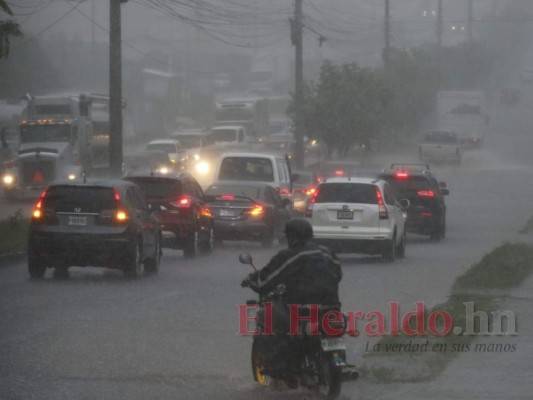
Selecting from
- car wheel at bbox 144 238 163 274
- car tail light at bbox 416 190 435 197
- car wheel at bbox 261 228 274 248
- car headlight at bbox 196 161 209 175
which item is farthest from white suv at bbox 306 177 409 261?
car headlight at bbox 196 161 209 175

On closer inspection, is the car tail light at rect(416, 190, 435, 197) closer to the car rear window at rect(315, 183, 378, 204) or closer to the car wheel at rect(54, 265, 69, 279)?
the car rear window at rect(315, 183, 378, 204)

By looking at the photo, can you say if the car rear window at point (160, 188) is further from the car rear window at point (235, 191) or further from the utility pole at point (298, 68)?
the utility pole at point (298, 68)

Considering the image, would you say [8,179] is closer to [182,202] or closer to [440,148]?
[182,202]

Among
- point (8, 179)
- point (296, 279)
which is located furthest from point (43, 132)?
point (296, 279)

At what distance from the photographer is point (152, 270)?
22438 millimetres

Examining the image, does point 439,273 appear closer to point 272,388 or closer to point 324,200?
point 324,200

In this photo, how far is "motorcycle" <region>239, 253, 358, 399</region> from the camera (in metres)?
10.0

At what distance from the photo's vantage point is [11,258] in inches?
938

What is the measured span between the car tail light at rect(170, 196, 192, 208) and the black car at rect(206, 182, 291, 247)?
2966 millimetres

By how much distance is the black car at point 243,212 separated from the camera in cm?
2895

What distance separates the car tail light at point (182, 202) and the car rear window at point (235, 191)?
324 centimetres

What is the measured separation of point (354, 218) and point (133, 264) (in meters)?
6.06

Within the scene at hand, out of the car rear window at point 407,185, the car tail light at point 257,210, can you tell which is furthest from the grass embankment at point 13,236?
the car rear window at point 407,185

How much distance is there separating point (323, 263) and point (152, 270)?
1243 centimetres
